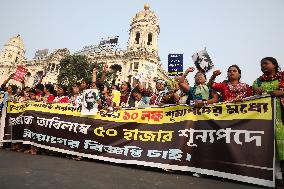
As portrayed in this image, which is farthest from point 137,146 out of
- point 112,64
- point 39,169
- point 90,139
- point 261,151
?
point 112,64

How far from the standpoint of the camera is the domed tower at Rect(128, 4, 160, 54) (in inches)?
1996

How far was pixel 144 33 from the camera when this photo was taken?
5081 cm

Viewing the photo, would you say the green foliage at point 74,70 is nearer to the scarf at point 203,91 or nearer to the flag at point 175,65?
the flag at point 175,65

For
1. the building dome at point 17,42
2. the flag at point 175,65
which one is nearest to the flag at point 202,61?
the flag at point 175,65

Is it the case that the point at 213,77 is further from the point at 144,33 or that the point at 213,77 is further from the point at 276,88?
the point at 144,33

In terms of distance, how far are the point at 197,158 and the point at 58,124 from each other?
3.40 m

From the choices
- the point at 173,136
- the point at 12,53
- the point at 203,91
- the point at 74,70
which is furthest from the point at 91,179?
the point at 12,53

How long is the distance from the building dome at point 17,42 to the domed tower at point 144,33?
40370mm

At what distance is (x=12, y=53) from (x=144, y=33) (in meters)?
43.8

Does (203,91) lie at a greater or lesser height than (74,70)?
lesser

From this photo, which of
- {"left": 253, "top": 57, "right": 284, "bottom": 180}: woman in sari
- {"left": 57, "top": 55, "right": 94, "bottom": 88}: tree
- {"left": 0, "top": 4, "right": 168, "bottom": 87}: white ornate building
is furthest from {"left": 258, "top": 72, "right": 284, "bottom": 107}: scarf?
{"left": 0, "top": 4, "right": 168, "bottom": 87}: white ornate building

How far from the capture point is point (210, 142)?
421cm

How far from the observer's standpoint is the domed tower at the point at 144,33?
166 feet

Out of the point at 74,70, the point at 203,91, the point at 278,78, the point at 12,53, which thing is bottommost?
the point at 203,91
